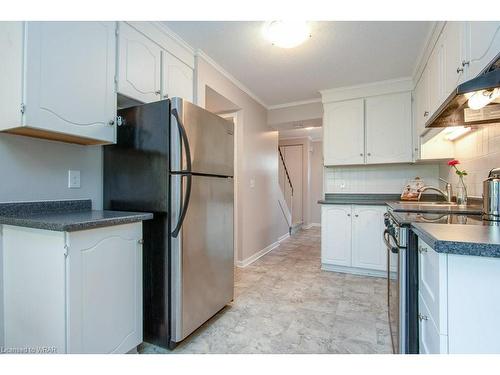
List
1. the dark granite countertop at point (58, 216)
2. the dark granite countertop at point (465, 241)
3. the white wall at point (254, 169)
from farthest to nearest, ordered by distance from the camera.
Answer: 1. the white wall at point (254, 169)
2. the dark granite countertop at point (58, 216)
3. the dark granite countertop at point (465, 241)

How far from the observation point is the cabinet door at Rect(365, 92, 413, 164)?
123 inches

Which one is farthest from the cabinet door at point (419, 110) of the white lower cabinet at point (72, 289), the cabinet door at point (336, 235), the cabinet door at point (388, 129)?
the white lower cabinet at point (72, 289)

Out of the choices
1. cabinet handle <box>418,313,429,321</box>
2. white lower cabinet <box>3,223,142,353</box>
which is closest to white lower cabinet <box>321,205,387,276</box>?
cabinet handle <box>418,313,429,321</box>

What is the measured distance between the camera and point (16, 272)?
1380mm

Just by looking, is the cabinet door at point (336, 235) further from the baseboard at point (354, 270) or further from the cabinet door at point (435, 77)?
the cabinet door at point (435, 77)

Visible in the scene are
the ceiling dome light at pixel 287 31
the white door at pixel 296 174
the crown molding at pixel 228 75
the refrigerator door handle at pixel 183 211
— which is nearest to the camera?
the refrigerator door handle at pixel 183 211

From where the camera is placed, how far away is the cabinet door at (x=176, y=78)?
86.3 inches

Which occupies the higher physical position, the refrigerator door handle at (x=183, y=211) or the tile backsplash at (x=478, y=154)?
the tile backsplash at (x=478, y=154)

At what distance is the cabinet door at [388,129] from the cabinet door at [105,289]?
293 cm

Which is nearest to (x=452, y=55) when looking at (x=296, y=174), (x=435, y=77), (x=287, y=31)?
(x=435, y=77)

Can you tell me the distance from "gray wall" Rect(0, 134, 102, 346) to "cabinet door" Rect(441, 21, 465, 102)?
8.07 ft

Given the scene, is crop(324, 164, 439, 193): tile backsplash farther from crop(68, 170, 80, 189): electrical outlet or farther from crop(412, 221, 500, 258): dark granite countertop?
crop(68, 170, 80, 189): electrical outlet

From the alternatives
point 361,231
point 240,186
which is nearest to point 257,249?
point 240,186

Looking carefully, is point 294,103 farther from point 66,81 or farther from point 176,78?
point 66,81
